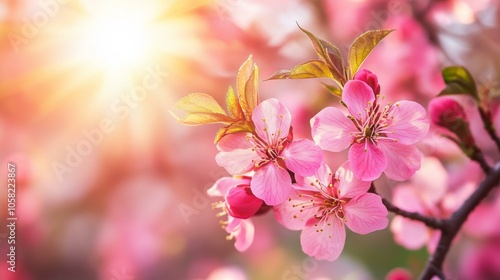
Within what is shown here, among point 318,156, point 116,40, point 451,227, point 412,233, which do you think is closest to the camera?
point 318,156

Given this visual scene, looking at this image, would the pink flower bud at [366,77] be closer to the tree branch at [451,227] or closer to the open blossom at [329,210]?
the open blossom at [329,210]

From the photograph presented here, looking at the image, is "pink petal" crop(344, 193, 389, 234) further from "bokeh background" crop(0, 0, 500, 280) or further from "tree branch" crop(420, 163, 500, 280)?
"bokeh background" crop(0, 0, 500, 280)

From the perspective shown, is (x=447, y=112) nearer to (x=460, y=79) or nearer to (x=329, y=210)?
(x=460, y=79)

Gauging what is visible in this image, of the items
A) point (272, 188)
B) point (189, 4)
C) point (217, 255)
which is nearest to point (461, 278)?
point (217, 255)

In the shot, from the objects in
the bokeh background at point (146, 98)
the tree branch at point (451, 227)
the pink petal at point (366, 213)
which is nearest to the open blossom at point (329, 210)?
the pink petal at point (366, 213)

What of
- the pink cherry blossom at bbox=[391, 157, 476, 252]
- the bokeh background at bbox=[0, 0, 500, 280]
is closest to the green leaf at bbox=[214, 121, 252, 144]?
the pink cherry blossom at bbox=[391, 157, 476, 252]

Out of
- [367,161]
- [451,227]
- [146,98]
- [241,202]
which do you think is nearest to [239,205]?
[241,202]
